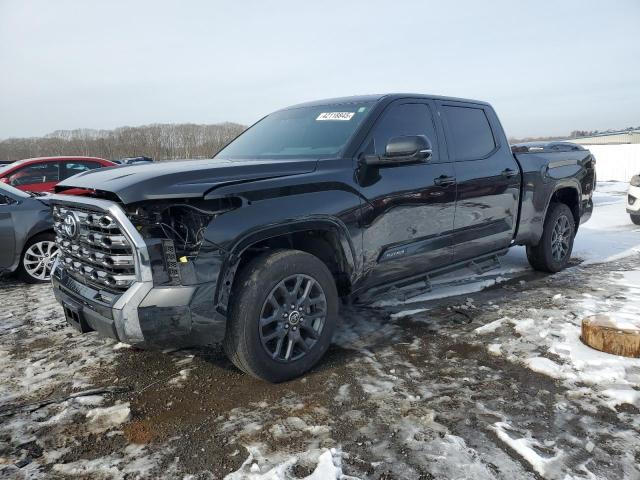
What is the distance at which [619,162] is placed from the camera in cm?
2070

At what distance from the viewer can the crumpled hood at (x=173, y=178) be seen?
8.32 feet

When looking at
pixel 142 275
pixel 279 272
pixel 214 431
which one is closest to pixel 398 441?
pixel 214 431

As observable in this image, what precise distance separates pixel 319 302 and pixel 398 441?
42.1 inches

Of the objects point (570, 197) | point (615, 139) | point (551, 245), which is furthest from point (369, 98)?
point (615, 139)

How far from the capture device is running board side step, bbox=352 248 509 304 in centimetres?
372

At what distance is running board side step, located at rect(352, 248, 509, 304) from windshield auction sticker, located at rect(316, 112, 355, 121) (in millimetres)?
1370

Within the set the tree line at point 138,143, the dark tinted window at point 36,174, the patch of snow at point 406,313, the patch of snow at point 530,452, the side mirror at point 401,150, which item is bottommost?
the patch of snow at point 406,313

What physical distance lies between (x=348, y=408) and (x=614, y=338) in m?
2.06

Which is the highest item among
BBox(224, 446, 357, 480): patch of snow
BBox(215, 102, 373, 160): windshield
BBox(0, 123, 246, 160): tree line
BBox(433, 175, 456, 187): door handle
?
BBox(0, 123, 246, 160): tree line

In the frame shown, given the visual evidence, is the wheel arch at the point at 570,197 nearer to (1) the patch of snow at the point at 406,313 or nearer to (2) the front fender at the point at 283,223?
(1) the patch of snow at the point at 406,313

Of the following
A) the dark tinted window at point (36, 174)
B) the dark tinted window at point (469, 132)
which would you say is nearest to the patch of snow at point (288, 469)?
the dark tinted window at point (469, 132)

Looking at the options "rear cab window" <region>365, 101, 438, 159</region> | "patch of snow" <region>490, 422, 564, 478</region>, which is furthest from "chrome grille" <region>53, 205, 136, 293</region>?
"patch of snow" <region>490, 422, 564, 478</region>

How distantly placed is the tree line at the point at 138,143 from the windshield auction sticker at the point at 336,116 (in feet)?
161

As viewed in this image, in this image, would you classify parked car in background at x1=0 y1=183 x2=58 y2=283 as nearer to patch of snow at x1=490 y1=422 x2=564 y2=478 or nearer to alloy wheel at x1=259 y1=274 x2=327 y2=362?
alloy wheel at x1=259 y1=274 x2=327 y2=362
